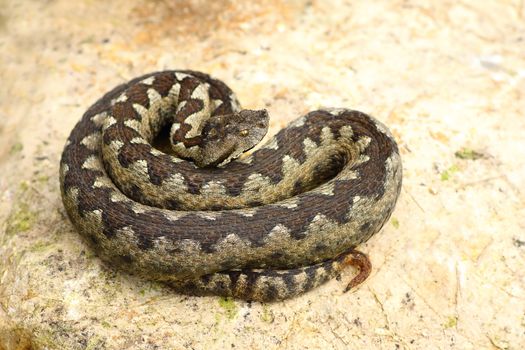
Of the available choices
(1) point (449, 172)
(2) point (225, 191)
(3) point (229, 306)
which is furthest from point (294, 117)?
(3) point (229, 306)

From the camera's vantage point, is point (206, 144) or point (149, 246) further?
point (206, 144)

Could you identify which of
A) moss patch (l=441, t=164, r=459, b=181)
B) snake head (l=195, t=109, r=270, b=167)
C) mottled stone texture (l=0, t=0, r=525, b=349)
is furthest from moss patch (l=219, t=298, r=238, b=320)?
moss patch (l=441, t=164, r=459, b=181)

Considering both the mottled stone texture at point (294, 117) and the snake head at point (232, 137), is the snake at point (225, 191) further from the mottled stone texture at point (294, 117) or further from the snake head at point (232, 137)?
the mottled stone texture at point (294, 117)

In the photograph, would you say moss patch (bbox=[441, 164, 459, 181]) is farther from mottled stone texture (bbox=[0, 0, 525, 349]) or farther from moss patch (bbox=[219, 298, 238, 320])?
moss patch (bbox=[219, 298, 238, 320])

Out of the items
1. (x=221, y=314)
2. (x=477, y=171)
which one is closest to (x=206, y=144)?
(x=221, y=314)

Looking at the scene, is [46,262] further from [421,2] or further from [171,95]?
[421,2]

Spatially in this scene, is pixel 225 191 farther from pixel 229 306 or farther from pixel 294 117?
pixel 294 117

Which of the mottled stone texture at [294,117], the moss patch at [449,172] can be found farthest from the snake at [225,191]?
the moss patch at [449,172]
